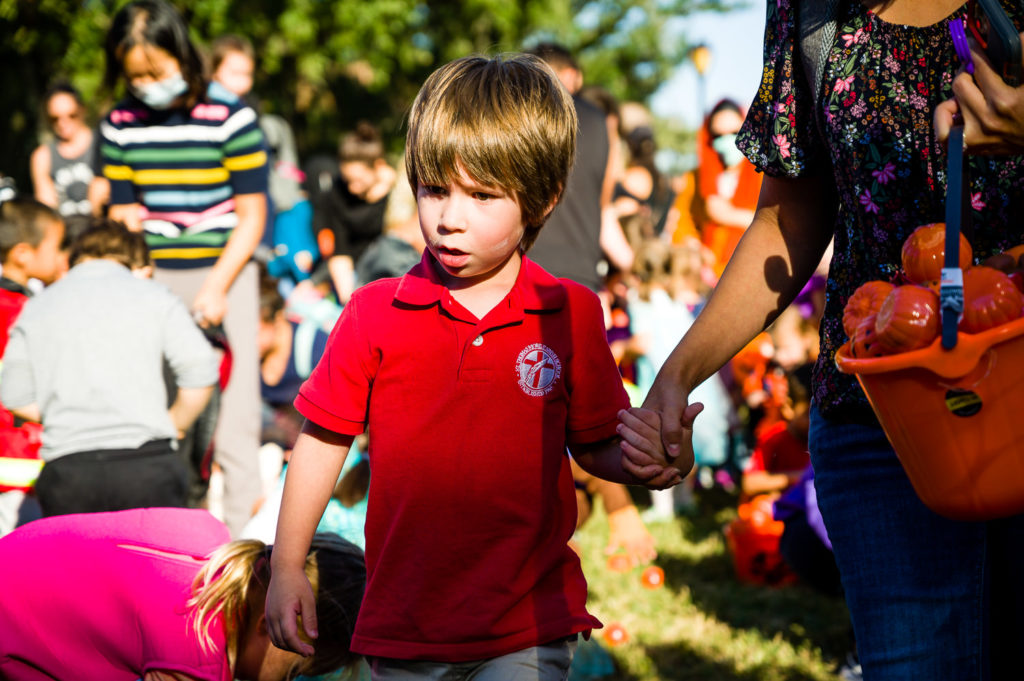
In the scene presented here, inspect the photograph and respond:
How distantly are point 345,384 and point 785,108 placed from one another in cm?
97

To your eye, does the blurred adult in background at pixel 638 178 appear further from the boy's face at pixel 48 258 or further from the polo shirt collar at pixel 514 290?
the polo shirt collar at pixel 514 290

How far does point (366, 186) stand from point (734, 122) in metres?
2.66

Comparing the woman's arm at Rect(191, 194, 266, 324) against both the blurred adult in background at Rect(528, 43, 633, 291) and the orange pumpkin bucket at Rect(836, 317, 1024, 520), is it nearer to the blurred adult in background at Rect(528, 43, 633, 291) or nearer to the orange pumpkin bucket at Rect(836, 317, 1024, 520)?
the blurred adult in background at Rect(528, 43, 633, 291)

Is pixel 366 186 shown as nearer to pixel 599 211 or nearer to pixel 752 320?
pixel 599 211

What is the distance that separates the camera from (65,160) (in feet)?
24.8

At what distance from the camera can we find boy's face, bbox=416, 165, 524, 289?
2.00 meters

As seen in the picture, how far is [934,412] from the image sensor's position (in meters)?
1.48

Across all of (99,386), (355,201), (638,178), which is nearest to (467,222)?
(99,386)

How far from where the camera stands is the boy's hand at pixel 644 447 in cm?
180

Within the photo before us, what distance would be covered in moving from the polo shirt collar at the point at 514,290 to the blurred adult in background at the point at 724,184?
539cm

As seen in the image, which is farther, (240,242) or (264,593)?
(240,242)

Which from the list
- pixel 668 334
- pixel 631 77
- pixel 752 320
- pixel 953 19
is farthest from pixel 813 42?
pixel 631 77

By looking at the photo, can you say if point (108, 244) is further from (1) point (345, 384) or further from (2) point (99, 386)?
(1) point (345, 384)


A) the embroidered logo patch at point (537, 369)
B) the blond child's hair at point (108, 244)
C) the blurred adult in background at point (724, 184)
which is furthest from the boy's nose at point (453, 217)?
the blurred adult in background at point (724, 184)
